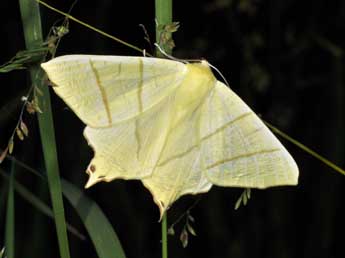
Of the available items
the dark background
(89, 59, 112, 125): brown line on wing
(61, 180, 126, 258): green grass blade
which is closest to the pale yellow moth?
(89, 59, 112, 125): brown line on wing

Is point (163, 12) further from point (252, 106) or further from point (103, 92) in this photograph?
point (252, 106)

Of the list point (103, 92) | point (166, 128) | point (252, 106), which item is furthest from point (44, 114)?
point (252, 106)

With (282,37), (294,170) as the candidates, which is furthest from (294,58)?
(294,170)

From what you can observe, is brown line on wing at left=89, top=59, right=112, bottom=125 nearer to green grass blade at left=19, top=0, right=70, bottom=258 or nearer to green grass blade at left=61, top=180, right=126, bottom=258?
green grass blade at left=19, top=0, right=70, bottom=258

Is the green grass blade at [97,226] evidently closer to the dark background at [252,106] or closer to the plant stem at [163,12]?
the plant stem at [163,12]

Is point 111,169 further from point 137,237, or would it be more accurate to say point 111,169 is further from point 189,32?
point 189,32

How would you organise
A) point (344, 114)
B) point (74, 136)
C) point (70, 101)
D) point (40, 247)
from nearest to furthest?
point (70, 101) < point (40, 247) < point (74, 136) < point (344, 114)
